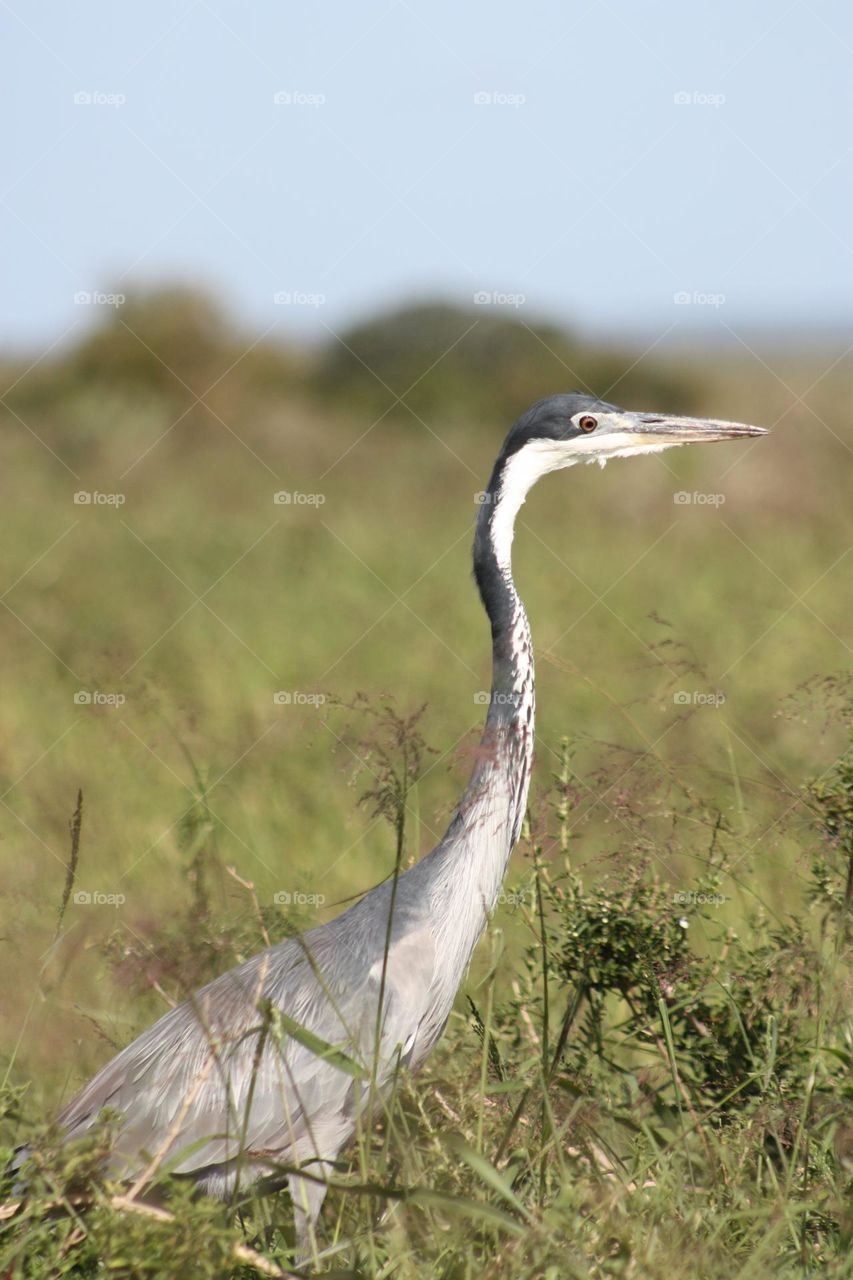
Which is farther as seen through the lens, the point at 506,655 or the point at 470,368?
the point at 470,368

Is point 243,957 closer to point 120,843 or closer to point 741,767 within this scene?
point 120,843

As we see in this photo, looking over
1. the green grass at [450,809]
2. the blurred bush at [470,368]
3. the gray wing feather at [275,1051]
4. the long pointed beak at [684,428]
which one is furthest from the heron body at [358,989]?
the blurred bush at [470,368]

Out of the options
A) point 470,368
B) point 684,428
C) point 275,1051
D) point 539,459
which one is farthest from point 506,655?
point 470,368

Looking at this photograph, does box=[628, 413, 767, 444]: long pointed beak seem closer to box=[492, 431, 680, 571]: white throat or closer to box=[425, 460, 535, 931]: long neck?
box=[492, 431, 680, 571]: white throat

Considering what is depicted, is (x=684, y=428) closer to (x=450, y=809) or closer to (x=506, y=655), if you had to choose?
(x=506, y=655)

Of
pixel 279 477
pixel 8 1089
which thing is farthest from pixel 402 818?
pixel 279 477

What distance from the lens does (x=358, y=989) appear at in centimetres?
361

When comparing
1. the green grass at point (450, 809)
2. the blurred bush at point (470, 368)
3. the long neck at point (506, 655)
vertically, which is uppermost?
the long neck at point (506, 655)

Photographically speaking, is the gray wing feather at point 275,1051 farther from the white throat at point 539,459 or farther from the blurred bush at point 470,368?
the blurred bush at point 470,368

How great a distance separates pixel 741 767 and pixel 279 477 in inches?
426

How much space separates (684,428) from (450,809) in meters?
1.35

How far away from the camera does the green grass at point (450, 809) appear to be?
2779mm

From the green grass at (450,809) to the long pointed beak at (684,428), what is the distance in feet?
2.11

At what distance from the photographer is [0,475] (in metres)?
16.5
